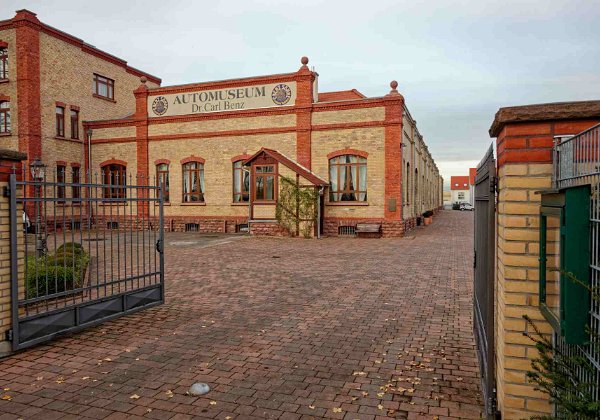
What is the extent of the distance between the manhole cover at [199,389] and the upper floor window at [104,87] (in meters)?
27.9

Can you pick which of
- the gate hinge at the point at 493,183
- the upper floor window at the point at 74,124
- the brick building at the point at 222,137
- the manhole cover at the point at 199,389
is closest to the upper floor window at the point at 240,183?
the brick building at the point at 222,137

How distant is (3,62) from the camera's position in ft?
79.4

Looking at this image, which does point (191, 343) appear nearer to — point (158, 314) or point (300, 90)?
point (158, 314)

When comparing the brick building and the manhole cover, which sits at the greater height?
the brick building

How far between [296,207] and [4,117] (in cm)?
1737

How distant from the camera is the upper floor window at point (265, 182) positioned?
68.4 ft

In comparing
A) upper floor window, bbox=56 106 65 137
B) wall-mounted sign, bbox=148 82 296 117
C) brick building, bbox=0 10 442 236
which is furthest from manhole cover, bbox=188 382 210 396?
upper floor window, bbox=56 106 65 137

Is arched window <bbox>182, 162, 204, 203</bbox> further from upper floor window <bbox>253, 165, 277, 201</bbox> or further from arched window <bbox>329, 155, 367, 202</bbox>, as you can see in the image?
arched window <bbox>329, 155, 367, 202</bbox>

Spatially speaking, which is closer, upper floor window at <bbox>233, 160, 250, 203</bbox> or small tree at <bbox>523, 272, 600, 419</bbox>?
small tree at <bbox>523, 272, 600, 419</bbox>

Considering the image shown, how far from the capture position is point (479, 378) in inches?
174

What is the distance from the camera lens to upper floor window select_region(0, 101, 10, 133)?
79.7 feet

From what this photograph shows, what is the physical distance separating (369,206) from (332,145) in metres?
3.40

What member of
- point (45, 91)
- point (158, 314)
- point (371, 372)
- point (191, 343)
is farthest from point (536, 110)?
point (45, 91)

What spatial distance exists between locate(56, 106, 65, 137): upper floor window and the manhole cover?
→ 82.5ft
